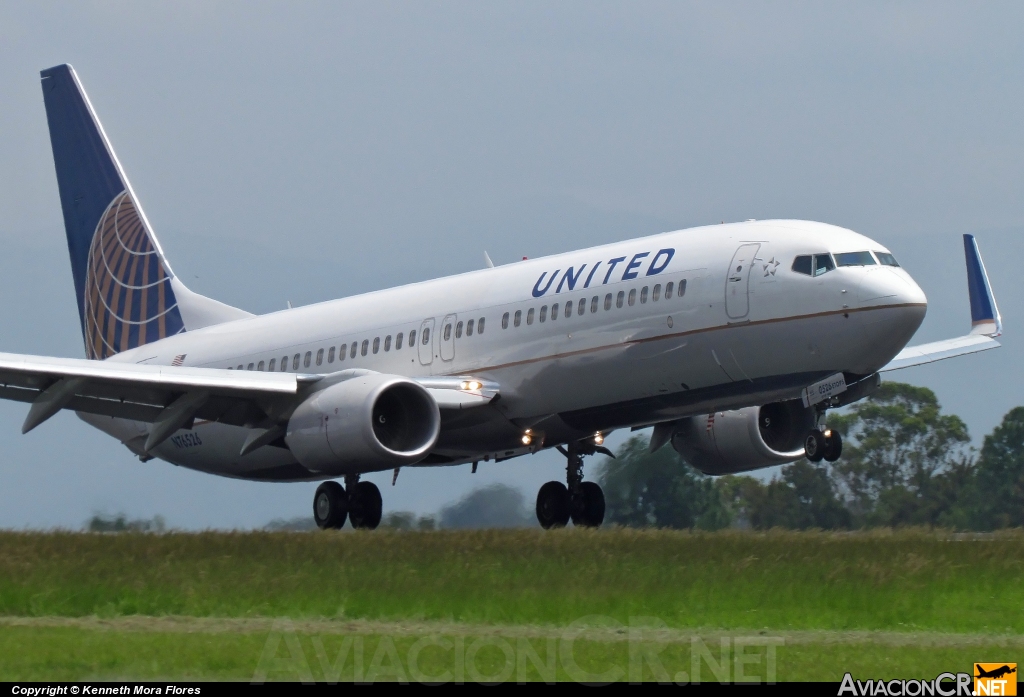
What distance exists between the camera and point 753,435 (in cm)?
2956

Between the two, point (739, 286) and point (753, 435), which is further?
point (753, 435)

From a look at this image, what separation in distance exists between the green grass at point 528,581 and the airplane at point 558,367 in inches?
141

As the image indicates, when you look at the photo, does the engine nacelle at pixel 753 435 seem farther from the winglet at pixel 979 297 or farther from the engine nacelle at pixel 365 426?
the engine nacelle at pixel 365 426

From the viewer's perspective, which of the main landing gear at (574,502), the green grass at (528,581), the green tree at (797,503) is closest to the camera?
the green grass at (528,581)

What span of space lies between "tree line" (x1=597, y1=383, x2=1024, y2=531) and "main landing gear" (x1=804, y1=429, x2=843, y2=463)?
29.0ft

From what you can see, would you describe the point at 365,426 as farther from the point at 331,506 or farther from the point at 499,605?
the point at 499,605

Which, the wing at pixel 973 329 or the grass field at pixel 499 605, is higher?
the wing at pixel 973 329

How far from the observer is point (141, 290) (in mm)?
37156

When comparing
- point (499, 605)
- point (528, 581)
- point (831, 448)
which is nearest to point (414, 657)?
point (499, 605)

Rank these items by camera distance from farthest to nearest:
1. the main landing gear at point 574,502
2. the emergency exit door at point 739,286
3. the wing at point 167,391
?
the main landing gear at point 574,502 < the wing at point 167,391 < the emergency exit door at point 739,286

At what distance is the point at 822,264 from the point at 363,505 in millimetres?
9458

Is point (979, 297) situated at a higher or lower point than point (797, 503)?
higher

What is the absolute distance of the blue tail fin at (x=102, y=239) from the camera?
37094 mm

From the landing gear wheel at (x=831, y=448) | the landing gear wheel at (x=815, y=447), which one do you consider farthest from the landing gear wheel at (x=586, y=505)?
the landing gear wheel at (x=831, y=448)
